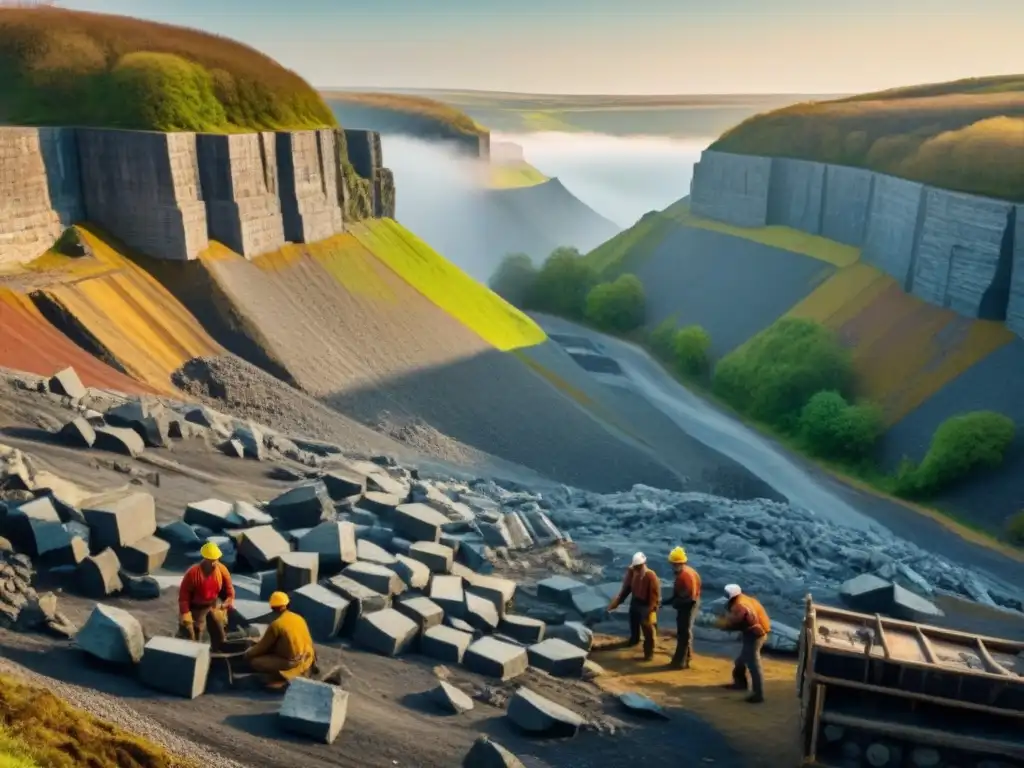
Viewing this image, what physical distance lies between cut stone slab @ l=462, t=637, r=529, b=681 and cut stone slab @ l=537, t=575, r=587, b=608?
2.86m

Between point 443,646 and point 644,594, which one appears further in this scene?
point 644,594

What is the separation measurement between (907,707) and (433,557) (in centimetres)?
670

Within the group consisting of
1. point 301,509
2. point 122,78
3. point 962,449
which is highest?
point 122,78

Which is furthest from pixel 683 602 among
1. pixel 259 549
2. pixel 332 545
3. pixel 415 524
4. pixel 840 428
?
pixel 840 428

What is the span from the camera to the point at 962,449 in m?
31.3

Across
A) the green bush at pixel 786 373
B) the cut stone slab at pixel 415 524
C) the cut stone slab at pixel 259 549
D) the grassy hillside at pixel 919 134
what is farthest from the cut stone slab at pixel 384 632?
the grassy hillside at pixel 919 134

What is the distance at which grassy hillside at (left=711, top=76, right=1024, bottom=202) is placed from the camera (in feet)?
131

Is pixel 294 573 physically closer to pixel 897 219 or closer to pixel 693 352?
pixel 693 352

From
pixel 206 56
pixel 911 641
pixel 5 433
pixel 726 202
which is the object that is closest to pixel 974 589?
pixel 911 641

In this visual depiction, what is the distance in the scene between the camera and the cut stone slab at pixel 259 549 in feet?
42.6

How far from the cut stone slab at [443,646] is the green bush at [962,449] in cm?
2443

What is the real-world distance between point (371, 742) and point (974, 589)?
55.1 feet

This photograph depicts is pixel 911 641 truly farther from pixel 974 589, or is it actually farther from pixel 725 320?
pixel 725 320

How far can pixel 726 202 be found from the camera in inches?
2409
